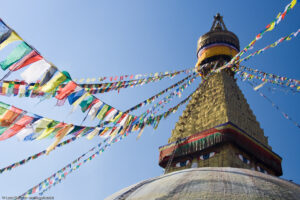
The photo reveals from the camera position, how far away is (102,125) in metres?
7.11

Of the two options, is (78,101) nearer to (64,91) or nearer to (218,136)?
(64,91)

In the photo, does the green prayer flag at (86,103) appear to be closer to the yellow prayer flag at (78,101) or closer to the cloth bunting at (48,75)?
the yellow prayer flag at (78,101)

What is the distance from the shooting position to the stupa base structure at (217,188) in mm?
4199

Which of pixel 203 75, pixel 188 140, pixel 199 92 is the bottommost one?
pixel 188 140

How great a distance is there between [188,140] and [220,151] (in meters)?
1.09

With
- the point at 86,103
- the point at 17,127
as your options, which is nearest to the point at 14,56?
the point at 17,127

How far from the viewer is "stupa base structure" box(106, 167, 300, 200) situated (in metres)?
4.20

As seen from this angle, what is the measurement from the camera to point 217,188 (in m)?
4.41

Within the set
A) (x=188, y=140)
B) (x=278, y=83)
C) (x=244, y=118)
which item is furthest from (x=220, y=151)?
(x=278, y=83)

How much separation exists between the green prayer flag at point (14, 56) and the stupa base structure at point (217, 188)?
10.2 ft

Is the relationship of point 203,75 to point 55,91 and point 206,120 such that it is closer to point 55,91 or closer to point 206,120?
point 206,120

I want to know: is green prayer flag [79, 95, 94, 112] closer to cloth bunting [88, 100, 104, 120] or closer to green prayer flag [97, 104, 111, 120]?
cloth bunting [88, 100, 104, 120]

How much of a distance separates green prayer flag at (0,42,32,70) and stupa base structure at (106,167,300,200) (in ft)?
10.2

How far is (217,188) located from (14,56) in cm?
397
